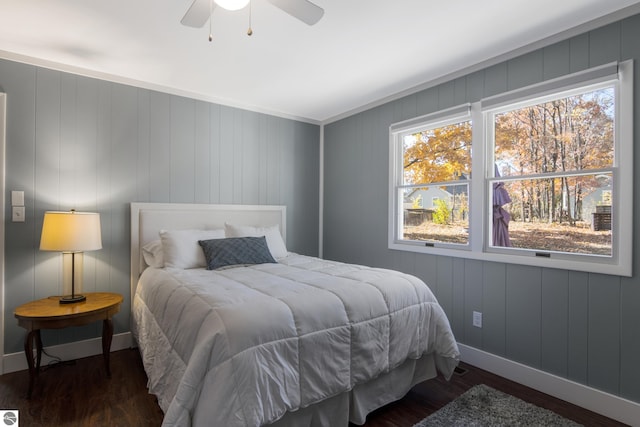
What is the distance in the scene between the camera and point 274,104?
12.6 feet

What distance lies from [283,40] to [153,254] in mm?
2107

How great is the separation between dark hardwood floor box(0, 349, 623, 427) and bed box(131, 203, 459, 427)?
0.46 ft

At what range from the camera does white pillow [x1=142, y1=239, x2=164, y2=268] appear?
2.90m

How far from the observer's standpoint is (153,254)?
2.98 m

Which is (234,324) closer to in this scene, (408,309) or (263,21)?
(408,309)

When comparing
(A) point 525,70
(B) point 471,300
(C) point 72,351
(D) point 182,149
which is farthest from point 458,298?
(C) point 72,351

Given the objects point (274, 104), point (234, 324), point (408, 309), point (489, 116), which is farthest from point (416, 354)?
point (274, 104)

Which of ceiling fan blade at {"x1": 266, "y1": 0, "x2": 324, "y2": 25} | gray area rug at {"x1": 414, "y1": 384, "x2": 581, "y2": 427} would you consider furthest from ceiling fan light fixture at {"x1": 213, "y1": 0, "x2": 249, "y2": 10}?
gray area rug at {"x1": 414, "y1": 384, "x2": 581, "y2": 427}

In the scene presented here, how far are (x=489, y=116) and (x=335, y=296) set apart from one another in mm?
2012

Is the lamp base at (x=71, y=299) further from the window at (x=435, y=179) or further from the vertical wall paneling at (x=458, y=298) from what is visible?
the vertical wall paneling at (x=458, y=298)

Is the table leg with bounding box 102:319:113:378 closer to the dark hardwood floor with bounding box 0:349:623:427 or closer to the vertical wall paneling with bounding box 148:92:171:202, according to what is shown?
the dark hardwood floor with bounding box 0:349:623:427

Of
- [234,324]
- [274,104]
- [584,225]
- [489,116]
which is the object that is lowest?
[234,324]

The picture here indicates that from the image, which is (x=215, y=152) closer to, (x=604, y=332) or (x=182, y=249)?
(x=182, y=249)

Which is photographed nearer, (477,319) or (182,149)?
(477,319)
